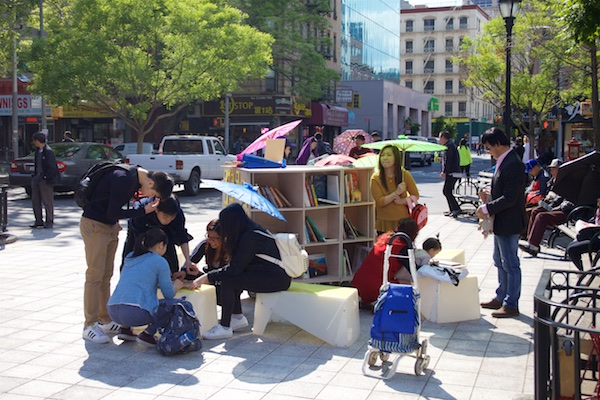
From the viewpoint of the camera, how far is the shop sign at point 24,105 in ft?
119

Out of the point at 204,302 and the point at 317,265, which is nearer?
the point at 204,302

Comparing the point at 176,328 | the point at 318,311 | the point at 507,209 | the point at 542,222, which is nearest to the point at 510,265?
the point at 507,209

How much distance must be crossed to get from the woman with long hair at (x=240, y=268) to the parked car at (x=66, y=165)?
1443 centimetres

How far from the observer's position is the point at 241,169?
860cm

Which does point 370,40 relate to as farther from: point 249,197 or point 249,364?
point 249,364

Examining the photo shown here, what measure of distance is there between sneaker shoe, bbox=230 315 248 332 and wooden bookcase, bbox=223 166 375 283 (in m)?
1.37

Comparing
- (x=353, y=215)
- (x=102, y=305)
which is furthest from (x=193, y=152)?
(x=102, y=305)

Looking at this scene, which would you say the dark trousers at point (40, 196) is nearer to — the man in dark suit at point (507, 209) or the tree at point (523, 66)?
the man in dark suit at point (507, 209)

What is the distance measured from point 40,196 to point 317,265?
825 centimetres

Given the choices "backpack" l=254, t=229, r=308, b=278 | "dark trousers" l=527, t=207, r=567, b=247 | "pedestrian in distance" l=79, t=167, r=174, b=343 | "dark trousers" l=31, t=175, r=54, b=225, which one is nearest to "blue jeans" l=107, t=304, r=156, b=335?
"pedestrian in distance" l=79, t=167, r=174, b=343

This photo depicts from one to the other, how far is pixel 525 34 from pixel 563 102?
13.4 feet

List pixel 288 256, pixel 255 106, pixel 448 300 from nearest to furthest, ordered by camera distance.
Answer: pixel 288 256 → pixel 448 300 → pixel 255 106

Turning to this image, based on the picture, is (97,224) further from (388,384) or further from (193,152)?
(193,152)

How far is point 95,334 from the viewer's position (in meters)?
6.90
